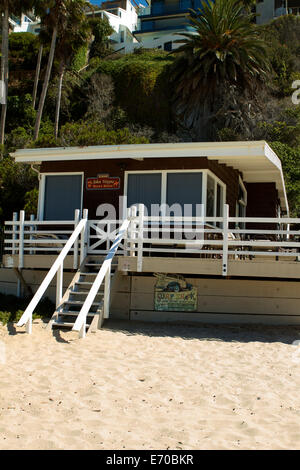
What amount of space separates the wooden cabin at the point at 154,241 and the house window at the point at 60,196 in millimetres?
26

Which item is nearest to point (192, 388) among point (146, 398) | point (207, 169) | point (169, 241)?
point (146, 398)

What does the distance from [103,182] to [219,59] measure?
18.8 meters

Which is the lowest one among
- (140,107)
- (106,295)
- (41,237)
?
(106,295)

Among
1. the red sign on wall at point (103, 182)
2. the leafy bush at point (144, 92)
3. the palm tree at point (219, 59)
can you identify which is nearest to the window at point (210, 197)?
the red sign on wall at point (103, 182)

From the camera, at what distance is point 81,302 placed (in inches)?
377

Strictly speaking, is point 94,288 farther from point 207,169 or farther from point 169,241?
point 207,169

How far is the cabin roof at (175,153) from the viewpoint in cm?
1134

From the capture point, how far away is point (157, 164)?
12156 millimetres

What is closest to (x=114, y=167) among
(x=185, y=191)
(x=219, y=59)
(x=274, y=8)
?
(x=185, y=191)

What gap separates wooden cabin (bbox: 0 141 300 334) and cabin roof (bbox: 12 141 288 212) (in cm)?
2

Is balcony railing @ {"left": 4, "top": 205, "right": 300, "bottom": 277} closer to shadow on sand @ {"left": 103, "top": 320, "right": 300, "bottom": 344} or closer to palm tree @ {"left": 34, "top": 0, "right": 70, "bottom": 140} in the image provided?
shadow on sand @ {"left": 103, "top": 320, "right": 300, "bottom": 344}

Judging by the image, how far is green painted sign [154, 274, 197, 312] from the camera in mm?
10773

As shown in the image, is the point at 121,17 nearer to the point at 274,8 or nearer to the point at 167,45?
the point at 167,45
